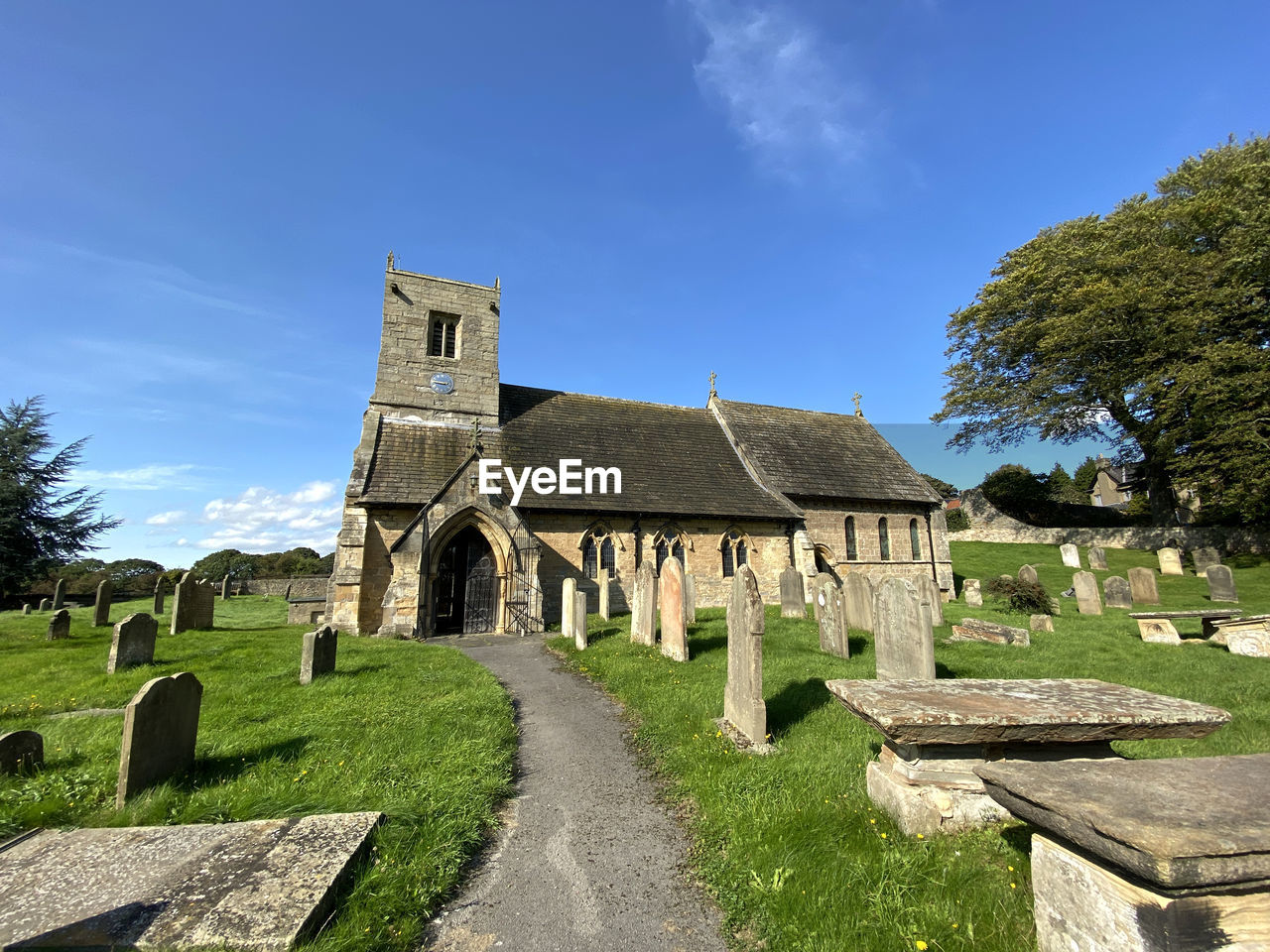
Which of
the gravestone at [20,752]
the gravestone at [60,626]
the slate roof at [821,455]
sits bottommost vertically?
the gravestone at [20,752]

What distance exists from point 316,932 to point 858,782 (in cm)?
389

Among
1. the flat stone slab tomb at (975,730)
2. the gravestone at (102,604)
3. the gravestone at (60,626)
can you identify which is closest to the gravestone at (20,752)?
the flat stone slab tomb at (975,730)

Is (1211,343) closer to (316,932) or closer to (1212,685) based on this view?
(1212,685)

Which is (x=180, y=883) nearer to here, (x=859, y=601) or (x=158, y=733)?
(x=158, y=733)

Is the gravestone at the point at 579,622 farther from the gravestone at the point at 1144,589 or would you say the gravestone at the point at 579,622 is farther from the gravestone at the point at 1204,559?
the gravestone at the point at 1204,559

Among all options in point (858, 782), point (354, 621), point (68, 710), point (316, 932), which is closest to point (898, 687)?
point (858, 782)

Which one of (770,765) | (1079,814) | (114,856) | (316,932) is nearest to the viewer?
(1079,814)

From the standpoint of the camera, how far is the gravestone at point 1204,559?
69.8ft

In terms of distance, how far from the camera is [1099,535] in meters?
28.6

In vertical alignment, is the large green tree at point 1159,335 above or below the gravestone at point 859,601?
above

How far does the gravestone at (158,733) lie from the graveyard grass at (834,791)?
174 inches

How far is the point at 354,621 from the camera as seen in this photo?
1455cm

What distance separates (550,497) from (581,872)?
1412cm

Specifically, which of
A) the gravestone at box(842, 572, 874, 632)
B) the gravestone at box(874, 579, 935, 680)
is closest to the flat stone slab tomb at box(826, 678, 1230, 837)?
the gravestone at box(874, 579, 935, 680)
